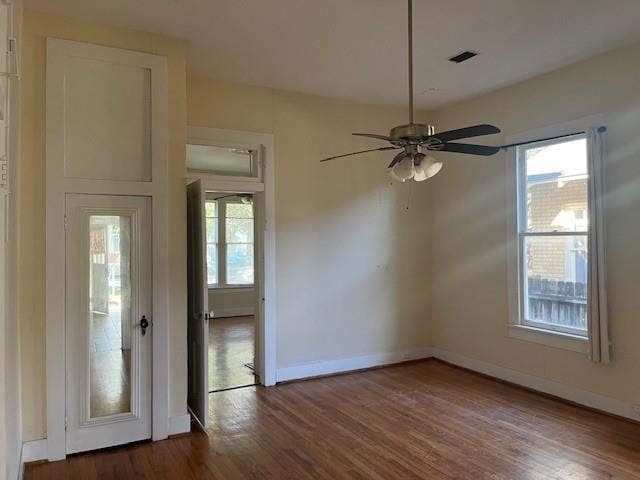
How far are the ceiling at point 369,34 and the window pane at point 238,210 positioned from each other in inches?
216

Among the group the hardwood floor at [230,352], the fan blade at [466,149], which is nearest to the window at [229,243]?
the hardwood floor at [230,352]

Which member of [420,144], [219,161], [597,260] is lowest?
[597,260]

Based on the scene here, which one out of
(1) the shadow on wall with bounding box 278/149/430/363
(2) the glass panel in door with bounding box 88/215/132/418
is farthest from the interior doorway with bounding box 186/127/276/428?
(2) the glass panel in door with bounding box 88/215/132/418

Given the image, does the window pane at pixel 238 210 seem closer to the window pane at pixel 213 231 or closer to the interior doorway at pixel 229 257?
the interior doorway at pixel 229 257

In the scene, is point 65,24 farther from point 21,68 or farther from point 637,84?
point 637,84

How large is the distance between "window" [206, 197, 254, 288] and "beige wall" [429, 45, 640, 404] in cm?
519

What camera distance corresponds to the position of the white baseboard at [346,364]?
5.23 metres

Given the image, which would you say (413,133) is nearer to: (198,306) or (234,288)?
(198,306)

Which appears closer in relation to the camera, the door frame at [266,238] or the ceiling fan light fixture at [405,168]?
the ceiling fan light fixture at [405,168]

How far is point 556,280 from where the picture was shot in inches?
186

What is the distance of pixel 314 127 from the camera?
5.42 metres

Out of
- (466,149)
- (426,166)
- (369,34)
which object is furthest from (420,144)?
(369,34)

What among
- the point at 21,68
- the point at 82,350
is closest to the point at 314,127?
the point at 21,68

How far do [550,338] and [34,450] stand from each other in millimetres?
4604
